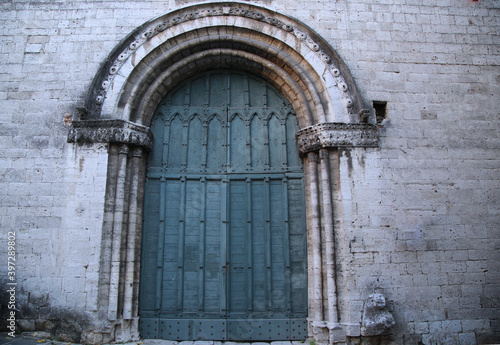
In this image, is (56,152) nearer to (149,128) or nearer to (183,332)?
(149,128)

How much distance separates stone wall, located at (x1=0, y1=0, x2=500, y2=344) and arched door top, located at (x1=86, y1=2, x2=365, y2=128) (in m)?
0.27

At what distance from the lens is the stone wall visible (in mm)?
4805

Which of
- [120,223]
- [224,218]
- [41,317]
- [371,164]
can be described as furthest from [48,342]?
[371,164]

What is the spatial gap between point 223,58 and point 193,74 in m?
0.60

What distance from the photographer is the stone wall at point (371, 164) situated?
4805 mm

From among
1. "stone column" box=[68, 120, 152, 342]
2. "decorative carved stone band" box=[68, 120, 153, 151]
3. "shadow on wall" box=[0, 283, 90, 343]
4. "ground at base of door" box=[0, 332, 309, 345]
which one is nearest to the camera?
"ground at base of door" box=[0, 332, 309, 345]

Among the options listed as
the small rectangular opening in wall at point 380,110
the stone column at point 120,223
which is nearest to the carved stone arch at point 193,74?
the stone column at point 120,223

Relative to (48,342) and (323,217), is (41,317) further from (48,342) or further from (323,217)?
(323,217)

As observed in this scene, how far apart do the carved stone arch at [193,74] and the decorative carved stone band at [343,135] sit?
0.02 m

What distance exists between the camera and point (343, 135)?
5215 millimetres

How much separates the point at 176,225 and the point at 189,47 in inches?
114

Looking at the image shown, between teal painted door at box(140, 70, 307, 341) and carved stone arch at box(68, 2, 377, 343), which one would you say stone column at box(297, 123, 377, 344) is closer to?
carved stone arch at box(68, 2, 377, 343)

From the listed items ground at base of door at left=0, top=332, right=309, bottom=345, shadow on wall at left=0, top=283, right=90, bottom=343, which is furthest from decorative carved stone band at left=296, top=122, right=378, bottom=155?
shadow on wall at left=0, top=283, right=90, bottom=343

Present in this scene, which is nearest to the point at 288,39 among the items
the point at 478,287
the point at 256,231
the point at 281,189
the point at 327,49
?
the point at 327,49
